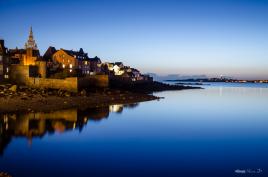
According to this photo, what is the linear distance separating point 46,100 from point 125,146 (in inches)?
807

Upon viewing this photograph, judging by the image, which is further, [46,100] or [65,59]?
[65,59]

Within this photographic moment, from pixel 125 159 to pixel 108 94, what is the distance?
121 feet

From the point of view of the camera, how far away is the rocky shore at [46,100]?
121ft

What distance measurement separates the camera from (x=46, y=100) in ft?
134

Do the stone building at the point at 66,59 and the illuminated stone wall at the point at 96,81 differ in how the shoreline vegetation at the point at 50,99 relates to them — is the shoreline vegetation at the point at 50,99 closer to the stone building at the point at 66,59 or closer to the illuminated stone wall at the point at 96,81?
the illuminated stone wall at the point at 96,81

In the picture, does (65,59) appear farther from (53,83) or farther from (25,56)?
(53,83)

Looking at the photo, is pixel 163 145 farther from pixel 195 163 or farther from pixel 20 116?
pixel 20 116

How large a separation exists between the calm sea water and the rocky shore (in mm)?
3021

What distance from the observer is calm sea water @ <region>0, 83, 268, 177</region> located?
57.4 ft

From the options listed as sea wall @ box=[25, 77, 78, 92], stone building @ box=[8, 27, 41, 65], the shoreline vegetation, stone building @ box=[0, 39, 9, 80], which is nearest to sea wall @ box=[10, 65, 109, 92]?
sea wall @ box=[25, 77, 78, 92]

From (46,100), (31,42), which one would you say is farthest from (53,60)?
(46,100)

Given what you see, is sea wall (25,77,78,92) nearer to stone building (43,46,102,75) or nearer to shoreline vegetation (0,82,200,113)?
shoreline vegetation (0,82,200,113)

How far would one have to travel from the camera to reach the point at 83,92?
50.3 m

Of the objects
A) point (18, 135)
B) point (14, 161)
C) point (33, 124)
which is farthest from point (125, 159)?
point (33, 124)
